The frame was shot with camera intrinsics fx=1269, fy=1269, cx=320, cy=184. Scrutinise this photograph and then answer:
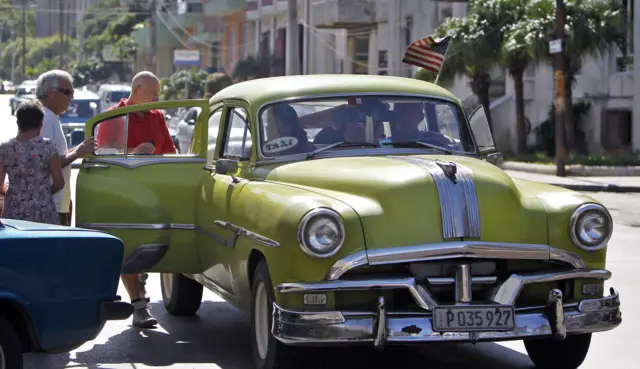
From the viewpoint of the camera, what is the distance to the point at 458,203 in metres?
7.05

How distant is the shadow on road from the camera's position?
8.01 metres

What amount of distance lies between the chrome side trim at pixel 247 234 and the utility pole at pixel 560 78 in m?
19.2

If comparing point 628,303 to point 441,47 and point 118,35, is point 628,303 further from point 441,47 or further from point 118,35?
point 118,35

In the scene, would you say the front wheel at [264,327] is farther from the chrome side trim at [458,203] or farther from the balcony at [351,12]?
the balcony at [351,12]

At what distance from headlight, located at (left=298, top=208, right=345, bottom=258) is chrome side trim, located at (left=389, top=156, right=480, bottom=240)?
0.59 meters

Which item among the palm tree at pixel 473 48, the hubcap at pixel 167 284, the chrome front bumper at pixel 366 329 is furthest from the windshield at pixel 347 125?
the palm tree at pixel 473 48

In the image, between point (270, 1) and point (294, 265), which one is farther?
point (270, 1)

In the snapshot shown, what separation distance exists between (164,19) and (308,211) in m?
85.1

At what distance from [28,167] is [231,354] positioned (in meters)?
1.79

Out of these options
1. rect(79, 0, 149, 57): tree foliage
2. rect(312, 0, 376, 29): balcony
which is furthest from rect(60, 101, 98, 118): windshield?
rect(79, 0, 149, 57): tree foliage

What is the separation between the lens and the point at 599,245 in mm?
7266

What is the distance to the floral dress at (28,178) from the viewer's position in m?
8.15

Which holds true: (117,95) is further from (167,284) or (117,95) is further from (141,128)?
(141,128)

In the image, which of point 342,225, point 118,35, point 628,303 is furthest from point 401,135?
point 118,35
